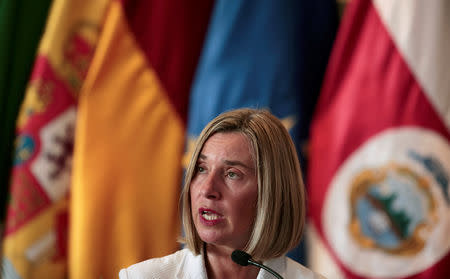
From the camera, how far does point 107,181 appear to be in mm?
1250

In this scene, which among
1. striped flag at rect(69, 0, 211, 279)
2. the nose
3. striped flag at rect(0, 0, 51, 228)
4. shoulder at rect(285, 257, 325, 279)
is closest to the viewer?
the nose

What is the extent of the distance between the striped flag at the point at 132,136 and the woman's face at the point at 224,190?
542 millimetres

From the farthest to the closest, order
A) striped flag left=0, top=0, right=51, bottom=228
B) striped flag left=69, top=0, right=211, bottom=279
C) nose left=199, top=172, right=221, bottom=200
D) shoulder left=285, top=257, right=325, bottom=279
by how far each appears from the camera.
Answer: striped flag left=0, top=0, right=51, bottom=228
striped flag left=69, top=0, right=211, bottom=279
shoulder left=285, top=257, right=325, bottom=279
nose left=199, top=172, right=221, bottom=200

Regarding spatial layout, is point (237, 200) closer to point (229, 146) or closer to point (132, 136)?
point (229, 146)

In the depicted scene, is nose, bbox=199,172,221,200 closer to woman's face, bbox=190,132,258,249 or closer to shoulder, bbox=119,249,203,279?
woman's face, bbox=190,132,258,249

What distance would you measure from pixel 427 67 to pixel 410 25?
0.33ft

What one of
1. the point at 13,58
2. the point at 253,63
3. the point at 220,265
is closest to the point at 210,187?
the point at 220,265

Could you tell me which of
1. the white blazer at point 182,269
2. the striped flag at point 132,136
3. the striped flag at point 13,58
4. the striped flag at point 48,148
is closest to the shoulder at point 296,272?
the white blazer at point 182,269

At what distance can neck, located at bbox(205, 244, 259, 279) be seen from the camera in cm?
72

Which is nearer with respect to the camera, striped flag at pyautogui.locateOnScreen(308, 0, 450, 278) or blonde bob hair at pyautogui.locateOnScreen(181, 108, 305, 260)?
blonde bob hair at pyautogui.locateOnScreen(181, 108, 305, 260)

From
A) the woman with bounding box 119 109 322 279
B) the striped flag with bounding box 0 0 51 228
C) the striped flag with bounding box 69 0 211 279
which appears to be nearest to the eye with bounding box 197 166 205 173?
the woman with bounding box 119 109 322 279

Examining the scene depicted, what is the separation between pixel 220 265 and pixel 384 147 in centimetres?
68

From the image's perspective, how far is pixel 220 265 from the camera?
0.73 metres

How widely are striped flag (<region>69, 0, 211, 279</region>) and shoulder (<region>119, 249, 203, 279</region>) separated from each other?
1.40 ft
